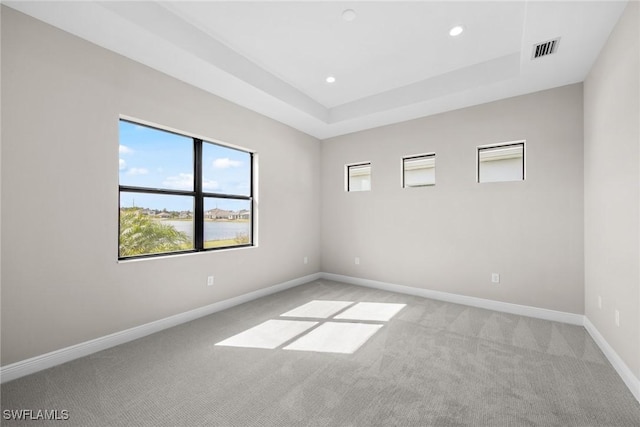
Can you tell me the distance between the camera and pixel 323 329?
117 inches

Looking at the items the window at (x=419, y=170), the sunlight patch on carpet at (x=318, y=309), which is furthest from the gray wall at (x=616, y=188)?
the sunlight patch on carpet at (x=318, y=309)

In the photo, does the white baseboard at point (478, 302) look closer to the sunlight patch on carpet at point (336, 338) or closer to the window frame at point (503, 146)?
the sunlight patch on carpet at point (336, 338)

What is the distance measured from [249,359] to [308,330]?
2.56ft

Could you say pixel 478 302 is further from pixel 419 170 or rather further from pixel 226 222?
pixel 226 222

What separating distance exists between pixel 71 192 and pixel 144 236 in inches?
31.0

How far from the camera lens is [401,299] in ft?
13.1

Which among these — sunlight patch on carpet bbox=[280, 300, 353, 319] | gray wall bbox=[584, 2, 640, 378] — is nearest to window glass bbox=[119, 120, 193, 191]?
sunlight patch on carpet bbox=[280, 300, 353, 319]

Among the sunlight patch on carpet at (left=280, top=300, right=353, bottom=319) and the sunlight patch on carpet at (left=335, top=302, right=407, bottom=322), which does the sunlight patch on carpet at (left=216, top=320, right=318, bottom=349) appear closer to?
the sunlight patch on carpet at (left=280, top=300, right=353, bottom=319)

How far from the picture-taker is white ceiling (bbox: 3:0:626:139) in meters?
2.21

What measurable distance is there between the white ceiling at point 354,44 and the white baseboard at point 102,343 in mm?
2738

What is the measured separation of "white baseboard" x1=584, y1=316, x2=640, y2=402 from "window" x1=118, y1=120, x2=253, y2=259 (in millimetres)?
4031

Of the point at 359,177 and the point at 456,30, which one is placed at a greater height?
the point at 456,30

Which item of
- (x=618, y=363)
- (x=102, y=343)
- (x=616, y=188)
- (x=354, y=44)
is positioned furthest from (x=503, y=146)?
(x=102, y=343)

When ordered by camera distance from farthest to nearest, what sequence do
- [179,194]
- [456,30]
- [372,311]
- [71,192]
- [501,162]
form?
[501,162] < [372,311] < [179,194] < [456,30] < [71,192]
